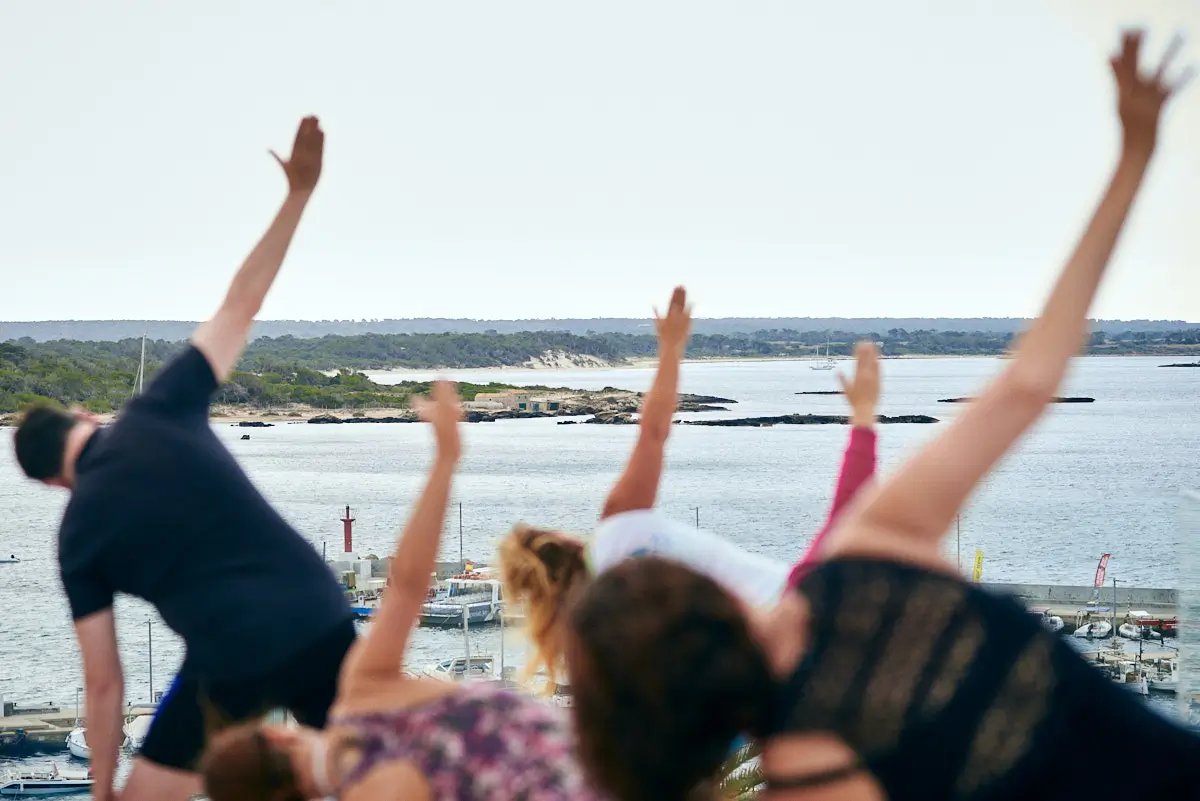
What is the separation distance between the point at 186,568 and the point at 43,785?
2840 cm

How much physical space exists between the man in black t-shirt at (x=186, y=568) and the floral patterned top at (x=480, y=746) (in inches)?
23.6

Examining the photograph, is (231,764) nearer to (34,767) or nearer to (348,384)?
(34,767)

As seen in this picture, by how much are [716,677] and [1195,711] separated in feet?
11.9

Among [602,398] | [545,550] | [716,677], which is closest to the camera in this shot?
[716,677]

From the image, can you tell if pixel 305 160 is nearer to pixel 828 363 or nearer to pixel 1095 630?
→ pixel 1095 630

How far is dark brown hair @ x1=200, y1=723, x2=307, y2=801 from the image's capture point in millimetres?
1807

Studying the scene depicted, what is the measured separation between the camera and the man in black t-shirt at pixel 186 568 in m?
2.31

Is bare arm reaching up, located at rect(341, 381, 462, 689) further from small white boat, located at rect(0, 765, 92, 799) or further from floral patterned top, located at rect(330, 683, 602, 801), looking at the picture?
small white boat, located at rect(0, 765, 92, 799)

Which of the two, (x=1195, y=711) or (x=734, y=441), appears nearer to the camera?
(x=1195, y=711)

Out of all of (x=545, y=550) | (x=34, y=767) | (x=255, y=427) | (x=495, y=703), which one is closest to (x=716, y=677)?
(x=495, y=703)

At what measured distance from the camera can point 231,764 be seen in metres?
1.81

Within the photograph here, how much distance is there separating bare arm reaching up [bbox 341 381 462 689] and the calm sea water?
903 inches

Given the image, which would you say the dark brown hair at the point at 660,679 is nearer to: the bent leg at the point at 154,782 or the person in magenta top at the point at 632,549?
the person in magenta top at the point at 632,549

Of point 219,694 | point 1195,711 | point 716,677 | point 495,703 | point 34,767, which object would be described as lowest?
point 34,767
